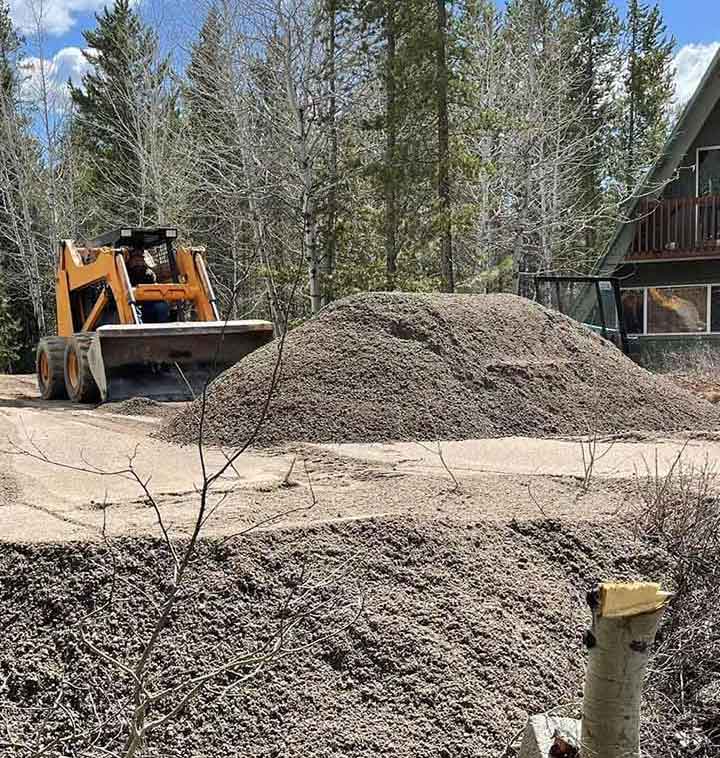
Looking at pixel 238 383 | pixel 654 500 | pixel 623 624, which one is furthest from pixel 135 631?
pixel 238 383

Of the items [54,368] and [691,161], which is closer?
[54,368]

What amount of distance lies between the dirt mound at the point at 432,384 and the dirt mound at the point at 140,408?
1.21 metres

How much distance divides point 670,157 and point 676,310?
129 inches

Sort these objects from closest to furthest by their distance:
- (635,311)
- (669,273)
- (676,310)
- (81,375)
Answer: (81,375) → (676,310) → (669,273) → (635,311)

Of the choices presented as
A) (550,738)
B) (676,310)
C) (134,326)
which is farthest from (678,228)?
(550,738)

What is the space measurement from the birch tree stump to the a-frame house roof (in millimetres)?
16917

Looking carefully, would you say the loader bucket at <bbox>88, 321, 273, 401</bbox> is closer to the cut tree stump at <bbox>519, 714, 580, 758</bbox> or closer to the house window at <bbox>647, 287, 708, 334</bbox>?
the cut tree stump at <bbox>519, 714, 580, 758</bbox>

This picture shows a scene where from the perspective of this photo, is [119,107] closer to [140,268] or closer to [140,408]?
[140,268]

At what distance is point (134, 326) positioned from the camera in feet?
36.1

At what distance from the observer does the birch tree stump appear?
271 centimetres

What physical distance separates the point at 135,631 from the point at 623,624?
1744 millimetres

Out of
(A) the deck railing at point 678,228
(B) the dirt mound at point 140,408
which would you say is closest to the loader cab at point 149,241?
(B) the dirt mound at point 140,408

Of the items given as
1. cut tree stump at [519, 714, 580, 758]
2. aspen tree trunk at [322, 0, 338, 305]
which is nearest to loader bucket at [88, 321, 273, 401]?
aspen tree trunk at [322, 0, 338, 305]

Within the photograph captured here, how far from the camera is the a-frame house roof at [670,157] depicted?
721 inches
